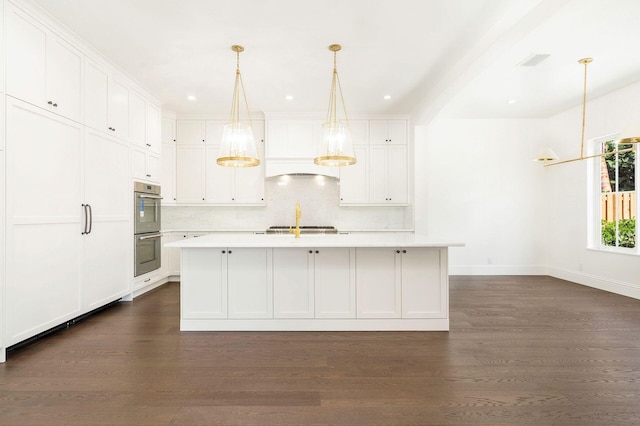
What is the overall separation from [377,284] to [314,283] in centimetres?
62

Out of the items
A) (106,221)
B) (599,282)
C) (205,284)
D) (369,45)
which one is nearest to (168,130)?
(106,221)

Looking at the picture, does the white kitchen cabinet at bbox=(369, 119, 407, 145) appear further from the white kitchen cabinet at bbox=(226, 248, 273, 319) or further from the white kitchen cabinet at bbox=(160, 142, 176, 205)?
the white kitchen cabinet at bbox=(160, 142, 176, 205)

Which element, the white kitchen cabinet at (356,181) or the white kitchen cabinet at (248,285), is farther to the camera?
the white kitchen cabinet at (356,181)

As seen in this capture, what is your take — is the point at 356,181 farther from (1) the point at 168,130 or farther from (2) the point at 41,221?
(2) the point at 41,221

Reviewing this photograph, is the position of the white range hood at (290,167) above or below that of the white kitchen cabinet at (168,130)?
below

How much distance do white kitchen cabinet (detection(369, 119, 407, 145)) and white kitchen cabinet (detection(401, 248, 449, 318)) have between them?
2.96 m

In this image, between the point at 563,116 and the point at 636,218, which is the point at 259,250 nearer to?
the point at 636,218

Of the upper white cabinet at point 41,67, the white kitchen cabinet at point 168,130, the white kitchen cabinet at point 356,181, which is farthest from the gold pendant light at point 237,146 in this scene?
the white kitchen cabinet at point 168,130

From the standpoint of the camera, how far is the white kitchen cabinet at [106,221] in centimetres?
341

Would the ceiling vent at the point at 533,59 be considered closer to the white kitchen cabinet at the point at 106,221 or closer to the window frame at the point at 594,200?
the window frame at the point at 594,200

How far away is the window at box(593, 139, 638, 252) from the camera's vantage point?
452cm

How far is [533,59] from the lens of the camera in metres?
3.54

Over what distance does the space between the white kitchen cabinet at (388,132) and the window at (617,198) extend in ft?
9.58

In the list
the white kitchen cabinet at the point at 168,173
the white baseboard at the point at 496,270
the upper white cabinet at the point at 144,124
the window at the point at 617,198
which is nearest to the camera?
the upper white cabinet at the point at 144,124
